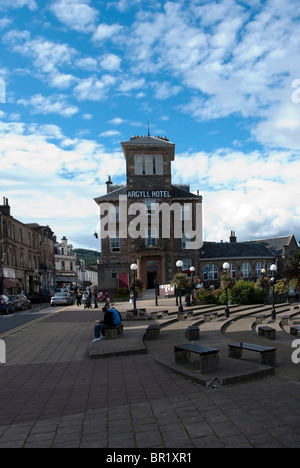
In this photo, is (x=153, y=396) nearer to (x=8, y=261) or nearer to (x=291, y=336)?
(x=291, y=336)

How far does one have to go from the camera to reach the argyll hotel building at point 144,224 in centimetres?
4209

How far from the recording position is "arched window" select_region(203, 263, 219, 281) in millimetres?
44844

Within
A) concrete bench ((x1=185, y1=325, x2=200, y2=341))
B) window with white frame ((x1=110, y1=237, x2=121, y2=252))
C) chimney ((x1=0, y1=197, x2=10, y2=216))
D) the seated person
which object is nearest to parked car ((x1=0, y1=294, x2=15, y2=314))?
window with white frame ((x1=110, y1=237, x2=121, y2=252))

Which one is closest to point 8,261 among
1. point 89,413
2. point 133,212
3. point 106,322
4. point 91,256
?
point 133,212

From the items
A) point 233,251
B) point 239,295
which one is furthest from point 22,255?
point 239,295

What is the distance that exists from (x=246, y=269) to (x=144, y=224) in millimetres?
14796

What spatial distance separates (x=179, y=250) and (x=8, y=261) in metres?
21.4

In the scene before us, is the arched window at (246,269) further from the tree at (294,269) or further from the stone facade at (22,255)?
the tree at (294,269)

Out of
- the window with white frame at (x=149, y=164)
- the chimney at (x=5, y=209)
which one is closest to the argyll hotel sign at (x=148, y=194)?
the window with white frame at (x=149, y=164)

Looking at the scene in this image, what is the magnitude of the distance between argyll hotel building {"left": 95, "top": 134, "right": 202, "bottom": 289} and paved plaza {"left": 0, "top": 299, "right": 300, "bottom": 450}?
3191 centimetres

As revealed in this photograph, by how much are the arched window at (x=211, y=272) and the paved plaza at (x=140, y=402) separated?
1370 inches

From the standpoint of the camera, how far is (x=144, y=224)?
42.3 meters

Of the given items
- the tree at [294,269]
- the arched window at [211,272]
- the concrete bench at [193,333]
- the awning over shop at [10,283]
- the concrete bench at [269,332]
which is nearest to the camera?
the tree at [294,269]

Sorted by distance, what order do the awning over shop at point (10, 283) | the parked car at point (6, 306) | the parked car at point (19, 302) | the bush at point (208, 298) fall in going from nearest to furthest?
the bush at point (208, 298) < the parked car at point (6, 306) < the parked car at point (19, 302) < the awning over shop at point (10, 283)
